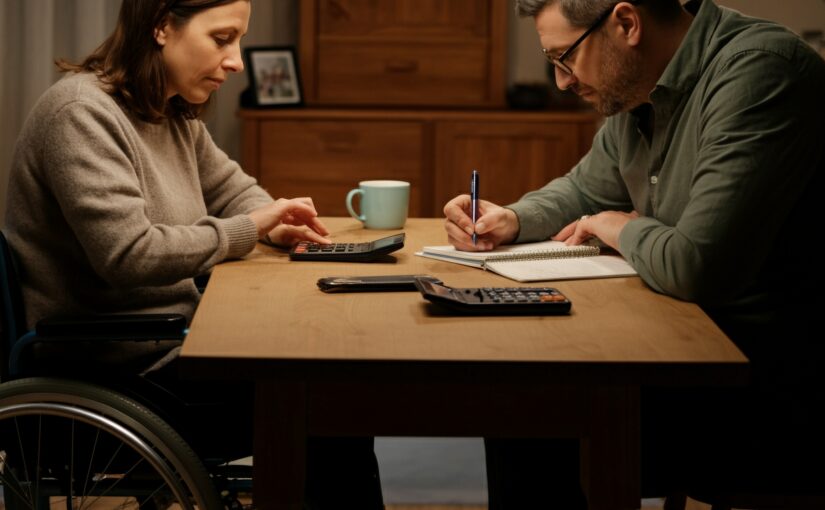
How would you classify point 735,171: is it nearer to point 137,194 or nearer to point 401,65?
point 137,194

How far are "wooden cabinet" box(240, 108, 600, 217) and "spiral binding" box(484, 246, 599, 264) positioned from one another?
183 centimetres

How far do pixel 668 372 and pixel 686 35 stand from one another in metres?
0.69

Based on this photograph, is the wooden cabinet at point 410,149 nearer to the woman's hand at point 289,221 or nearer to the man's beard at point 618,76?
the woman's hand at point 289,221

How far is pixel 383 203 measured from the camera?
203 centimetres

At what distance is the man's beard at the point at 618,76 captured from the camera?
1742 mm

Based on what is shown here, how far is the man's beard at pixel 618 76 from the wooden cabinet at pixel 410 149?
180 cm

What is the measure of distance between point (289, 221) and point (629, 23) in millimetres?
700

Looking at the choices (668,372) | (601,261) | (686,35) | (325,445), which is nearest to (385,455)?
(325,445)

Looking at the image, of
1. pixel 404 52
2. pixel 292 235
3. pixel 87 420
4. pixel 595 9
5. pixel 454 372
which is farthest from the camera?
A: pixel 404 52

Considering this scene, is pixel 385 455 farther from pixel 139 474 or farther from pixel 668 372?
pixel 668 372

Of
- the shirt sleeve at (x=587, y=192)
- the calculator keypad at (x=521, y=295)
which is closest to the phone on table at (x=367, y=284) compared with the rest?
the calculator keypad at (x=521, y=295)

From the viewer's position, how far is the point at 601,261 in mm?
1697

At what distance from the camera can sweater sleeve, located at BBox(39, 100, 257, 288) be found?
1.57 meters

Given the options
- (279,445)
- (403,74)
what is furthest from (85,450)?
(403,74)
